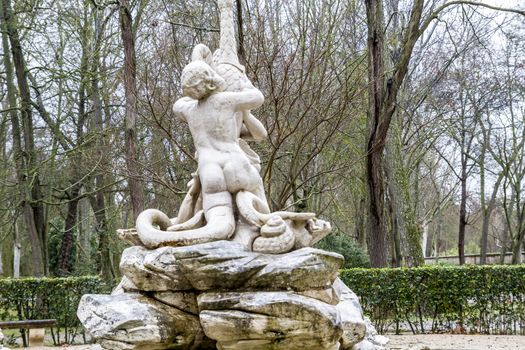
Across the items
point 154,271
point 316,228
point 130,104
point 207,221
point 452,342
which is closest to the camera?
point 154,271

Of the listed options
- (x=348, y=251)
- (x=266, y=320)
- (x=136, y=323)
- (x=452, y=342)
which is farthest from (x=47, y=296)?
(x=348, y=251)

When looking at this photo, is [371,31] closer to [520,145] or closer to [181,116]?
[181,116]

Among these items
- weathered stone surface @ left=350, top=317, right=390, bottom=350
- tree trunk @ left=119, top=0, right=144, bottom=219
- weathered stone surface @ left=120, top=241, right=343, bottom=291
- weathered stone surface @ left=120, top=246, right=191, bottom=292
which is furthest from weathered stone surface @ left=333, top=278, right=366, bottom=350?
tree trunk @ left=119, top=0, right=144, bottom=219

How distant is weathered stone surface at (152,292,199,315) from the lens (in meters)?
5.50

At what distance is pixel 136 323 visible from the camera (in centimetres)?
517

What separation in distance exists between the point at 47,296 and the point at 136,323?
23.7 feet

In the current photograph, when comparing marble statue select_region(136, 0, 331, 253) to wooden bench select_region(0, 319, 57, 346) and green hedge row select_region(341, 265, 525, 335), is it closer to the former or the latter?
wooden bench select_region(0, 319, 57, 346)

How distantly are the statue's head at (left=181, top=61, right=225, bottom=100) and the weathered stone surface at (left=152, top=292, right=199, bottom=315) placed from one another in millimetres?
2005

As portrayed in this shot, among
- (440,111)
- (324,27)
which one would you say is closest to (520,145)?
(440,111)

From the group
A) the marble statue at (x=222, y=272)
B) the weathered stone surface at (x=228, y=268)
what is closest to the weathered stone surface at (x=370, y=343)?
the marble statue at (x=222, y=272)

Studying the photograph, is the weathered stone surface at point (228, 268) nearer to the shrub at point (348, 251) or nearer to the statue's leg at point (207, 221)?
the statue's leg at point (207, 221)

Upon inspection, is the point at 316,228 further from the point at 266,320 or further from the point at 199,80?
the point at 199,80

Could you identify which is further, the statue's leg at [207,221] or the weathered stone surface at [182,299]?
the statue's leg at [207,221]

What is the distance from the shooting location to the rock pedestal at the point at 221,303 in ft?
16.6
